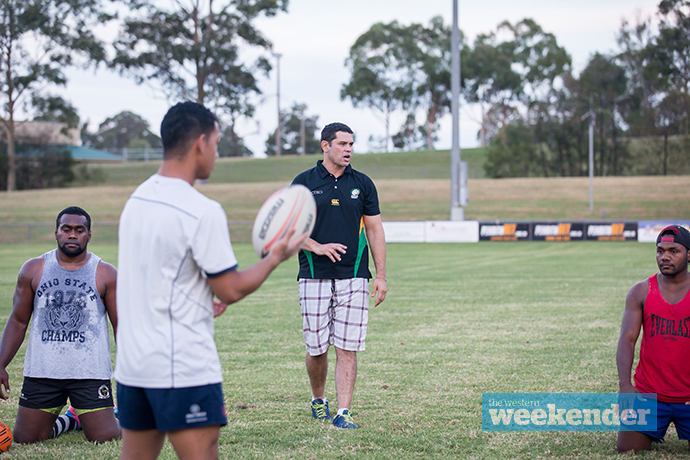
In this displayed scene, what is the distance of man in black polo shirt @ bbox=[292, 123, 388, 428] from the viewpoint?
206 inches

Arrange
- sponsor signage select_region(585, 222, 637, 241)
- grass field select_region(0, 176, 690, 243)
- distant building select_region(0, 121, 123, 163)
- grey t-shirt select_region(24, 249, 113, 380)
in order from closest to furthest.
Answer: grey t-shirt select_region(24, 249, 113, 380)
sponsor signage select_region(585, 222, 637, 241)
grass field select_region(0, 176, 690, 243)
distant building select_region(0, 121, 123, 163)

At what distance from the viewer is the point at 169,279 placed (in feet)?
8.79

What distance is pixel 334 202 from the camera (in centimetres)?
529

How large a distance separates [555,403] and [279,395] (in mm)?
2413

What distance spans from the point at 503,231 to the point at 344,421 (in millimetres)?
24501

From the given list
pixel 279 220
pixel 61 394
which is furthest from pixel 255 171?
pixel 279 220

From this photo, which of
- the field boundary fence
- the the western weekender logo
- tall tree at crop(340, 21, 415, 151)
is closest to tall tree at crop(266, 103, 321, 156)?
tall tree at crop(340, 21, 415, 151)

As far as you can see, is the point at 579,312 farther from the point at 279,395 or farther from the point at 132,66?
the point at 132,66

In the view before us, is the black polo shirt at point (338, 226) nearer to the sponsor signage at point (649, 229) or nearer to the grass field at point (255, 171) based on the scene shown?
the sponsor signage at point (649, 229)

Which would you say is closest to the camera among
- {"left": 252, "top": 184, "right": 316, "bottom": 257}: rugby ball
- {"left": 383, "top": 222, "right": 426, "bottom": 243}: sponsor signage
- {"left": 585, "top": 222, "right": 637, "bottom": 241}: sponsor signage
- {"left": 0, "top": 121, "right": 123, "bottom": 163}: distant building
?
{"left": 252, "top": 184, "right": 316, "bottom": 257}: rugby ball

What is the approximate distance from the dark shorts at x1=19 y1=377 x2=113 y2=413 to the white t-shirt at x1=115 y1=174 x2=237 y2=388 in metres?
2.32

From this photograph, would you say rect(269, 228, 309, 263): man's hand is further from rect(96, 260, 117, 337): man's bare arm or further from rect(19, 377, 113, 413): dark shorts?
rect(19, 377, 113, 413): dark shorts

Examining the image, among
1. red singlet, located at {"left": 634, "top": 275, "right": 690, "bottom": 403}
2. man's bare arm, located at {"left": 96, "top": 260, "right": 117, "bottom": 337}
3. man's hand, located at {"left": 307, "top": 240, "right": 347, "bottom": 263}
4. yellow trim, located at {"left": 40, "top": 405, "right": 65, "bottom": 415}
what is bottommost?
yellow trim, located at {"left": 40, "top": 405, "right": 65, "bottom": 415}

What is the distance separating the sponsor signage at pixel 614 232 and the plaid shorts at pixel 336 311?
82.8 ft
